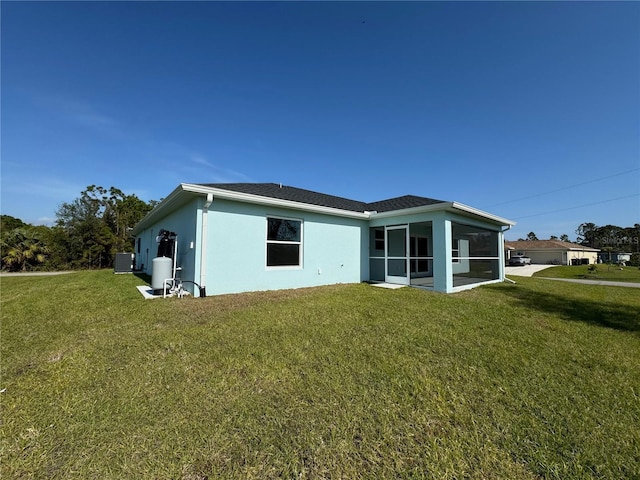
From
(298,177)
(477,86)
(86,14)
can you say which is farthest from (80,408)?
(298,177)

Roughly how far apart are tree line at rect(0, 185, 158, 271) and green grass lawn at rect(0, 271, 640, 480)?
2021cm

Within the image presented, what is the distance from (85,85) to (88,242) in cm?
1813

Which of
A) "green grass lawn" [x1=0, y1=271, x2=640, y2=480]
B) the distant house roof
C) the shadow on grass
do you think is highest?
the distant house roof

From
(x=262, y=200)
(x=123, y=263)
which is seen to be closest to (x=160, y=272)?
(x=262, y=200)

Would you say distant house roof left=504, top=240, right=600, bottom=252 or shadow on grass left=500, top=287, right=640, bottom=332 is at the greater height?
distant house roof left=504, top=240, right=600, bottom=252

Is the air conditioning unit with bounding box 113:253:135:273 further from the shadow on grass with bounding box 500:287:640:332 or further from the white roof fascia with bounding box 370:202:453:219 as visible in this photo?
the shadow on grass with bounding box 500:287:640:332

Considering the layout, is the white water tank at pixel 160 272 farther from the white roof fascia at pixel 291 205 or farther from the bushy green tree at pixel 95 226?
the bushy green tree at pixel 95 226

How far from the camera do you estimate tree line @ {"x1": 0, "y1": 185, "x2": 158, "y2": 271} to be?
60.4 feet

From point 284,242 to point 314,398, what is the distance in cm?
607

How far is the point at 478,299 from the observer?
7180 millimetres

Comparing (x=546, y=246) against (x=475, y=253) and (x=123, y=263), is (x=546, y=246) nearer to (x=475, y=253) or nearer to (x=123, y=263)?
(x=475, y=253)

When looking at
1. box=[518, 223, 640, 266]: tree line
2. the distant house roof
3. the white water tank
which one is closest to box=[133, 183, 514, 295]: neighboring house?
the white water tank

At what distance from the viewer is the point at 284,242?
27.2 feet

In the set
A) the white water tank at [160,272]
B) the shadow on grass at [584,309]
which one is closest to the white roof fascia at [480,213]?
the shadow on grass at [584,309]
